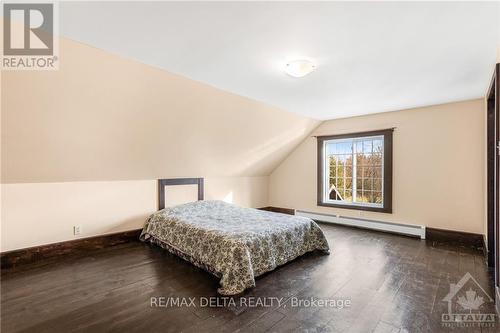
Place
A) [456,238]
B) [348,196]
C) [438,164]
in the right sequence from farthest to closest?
[348,196], [438,164], [456,238]

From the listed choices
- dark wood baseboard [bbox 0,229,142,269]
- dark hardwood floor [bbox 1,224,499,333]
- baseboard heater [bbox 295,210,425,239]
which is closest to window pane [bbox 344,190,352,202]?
baseboard heater [bbox 295,210,425,239]

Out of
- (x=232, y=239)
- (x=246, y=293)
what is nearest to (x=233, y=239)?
(x=232, y=239)

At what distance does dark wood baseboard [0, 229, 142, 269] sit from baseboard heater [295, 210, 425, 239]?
3.69m

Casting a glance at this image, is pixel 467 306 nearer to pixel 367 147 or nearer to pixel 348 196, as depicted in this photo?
pixel 348 196

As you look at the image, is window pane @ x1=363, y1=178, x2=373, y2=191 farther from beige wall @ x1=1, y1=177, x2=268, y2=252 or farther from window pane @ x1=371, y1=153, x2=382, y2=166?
beige wall @ x1=1, y1=177, x2=268, y2=252

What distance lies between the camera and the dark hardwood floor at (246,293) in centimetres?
189

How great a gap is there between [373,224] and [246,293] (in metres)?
3.28

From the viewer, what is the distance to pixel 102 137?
9.93 feet

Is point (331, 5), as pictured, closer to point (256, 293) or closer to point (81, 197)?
point (256, 293)

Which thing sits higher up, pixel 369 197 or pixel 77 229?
pixel 369 197

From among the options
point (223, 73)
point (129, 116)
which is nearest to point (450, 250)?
point (223, 73)

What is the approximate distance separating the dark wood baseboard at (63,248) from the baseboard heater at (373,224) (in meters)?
3.69

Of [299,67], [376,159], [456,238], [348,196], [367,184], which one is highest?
[299,67]

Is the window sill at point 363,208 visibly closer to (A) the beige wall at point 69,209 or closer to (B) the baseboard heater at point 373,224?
(B) the baseboard heater at point 373,224
